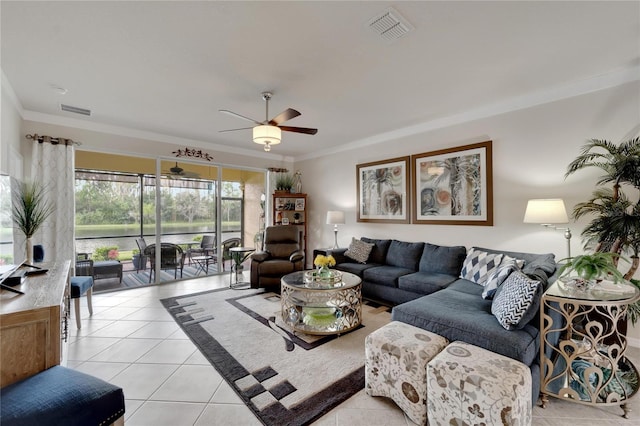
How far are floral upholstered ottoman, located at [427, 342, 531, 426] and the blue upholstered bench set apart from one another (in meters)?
1.71

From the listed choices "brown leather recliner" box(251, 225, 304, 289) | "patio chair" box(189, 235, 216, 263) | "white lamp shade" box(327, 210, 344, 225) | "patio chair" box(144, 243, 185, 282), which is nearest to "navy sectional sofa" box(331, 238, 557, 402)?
"white lamp shade" box(327, 210, 344, 225)

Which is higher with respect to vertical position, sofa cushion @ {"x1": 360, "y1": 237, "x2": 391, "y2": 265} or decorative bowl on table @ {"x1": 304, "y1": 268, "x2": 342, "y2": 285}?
sofa cushion @ {"x1": 360, "y1": 237, "x2": 391, "y2": 265}

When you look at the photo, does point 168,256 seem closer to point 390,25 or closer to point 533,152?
point 390,25

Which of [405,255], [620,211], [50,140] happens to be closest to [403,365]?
[620,211]

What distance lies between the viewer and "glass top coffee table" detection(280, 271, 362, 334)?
2936 millimetres

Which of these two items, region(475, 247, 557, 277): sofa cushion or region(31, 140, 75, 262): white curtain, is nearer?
region(475, 247, 557, 277): sofa cushion

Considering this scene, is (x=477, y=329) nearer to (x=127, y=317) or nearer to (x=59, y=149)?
(x=127, y=317)

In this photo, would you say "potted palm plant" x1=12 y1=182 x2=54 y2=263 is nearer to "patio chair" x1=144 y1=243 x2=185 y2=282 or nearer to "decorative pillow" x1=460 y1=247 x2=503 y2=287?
"patio chair" x1=144 y1=243 x2=185 y2=282

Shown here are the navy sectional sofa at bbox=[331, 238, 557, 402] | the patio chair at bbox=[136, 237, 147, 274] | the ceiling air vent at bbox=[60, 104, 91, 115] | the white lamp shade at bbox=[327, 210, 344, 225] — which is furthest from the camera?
the white lamp shade at bbox=[327, 210, 344, 225]

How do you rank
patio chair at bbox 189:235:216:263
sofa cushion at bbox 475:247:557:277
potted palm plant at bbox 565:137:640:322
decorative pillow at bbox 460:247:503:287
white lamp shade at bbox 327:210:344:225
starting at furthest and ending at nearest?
patio chair at bbox 189:235:216:263 → white lamp shade at bbox 327:210:344:225 → decorative pillow at bbox 460:247:503:287 → sofa cushion at bbox 475:247:557:277 → potted palm plant at bbox 565:137:640:322

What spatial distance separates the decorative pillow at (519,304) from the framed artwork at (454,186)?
1.90 m

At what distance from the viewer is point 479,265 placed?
3.31 m

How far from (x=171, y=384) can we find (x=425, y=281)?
2859 mm

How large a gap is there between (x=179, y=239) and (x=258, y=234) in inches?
67.0
